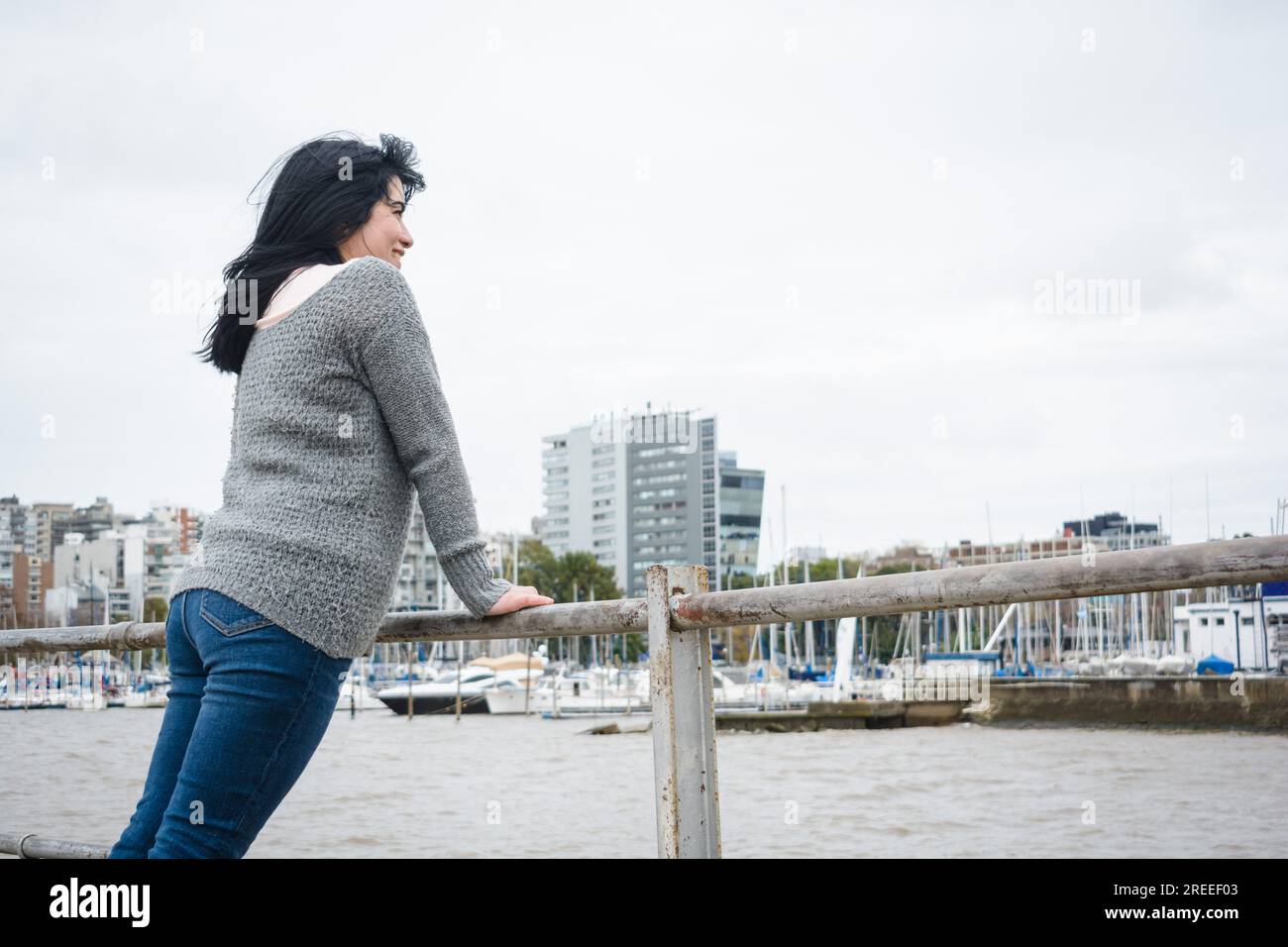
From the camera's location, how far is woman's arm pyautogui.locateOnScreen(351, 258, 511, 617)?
1991 mm

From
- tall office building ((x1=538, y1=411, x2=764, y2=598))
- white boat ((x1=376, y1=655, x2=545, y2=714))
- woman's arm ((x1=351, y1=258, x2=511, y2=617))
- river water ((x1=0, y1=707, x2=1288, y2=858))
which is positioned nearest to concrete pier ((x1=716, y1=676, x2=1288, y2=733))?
river water ((x1=0, y1=707, x2=1288, y2=858))

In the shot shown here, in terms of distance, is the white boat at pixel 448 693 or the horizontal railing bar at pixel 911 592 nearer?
the horizontal railing bar at pixel 911 592

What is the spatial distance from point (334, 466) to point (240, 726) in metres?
0.42

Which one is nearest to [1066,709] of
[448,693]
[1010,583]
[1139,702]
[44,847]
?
[1139,702]

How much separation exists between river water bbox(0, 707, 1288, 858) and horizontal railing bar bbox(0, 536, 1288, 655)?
1576 millimetres

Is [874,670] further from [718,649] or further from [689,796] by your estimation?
[689,796]

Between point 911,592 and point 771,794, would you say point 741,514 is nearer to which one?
point 771,794

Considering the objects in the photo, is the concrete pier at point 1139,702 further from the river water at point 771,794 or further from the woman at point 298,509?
the woman at point 298,509

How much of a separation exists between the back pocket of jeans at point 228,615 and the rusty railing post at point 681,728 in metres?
0.64

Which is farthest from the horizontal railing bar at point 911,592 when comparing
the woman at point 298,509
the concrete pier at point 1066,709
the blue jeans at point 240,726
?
Answer: the concrete pier at point 1066,709

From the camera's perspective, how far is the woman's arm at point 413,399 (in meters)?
1.99

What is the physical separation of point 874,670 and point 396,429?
6446 centimetres

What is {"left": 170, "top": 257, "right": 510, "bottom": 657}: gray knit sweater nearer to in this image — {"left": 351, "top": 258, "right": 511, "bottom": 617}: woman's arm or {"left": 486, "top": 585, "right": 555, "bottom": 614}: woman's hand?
{"left": 351, "top": 258, "right": 511, "bottom": 617}: woman's arm
